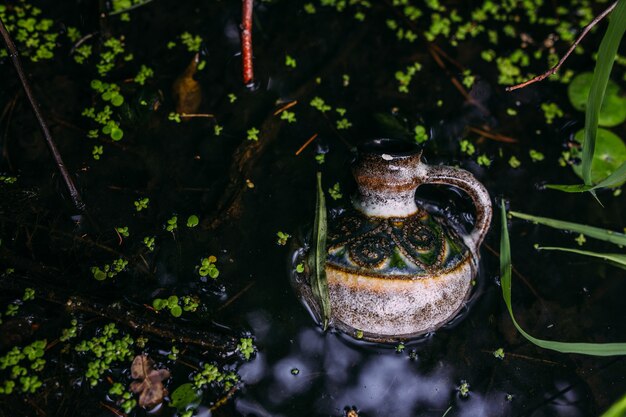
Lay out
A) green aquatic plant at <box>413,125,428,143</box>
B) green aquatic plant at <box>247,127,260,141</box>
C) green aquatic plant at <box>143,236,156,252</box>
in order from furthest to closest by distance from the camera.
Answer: green aquatic plant at <box>413,125,428,143</box> < green aquatic plant at <box>247,127,260,141</box> < green aquatic plant at <box>143,236,156,252</box>

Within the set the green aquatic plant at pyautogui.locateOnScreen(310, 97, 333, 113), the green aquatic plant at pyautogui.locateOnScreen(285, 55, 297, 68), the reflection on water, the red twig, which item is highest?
the red twig

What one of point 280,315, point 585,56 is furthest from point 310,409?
point 585,56

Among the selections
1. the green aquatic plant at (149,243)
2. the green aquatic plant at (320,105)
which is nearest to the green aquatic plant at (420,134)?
the green aquatic plant at (320,105)

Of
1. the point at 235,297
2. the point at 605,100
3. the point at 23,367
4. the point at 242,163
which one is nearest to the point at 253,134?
the point at 242,163

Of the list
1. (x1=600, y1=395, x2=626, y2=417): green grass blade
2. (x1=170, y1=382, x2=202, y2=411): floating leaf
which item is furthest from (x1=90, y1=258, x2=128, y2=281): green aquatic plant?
(x1=600, y1=395, x2=626, y2=417): green grass blade

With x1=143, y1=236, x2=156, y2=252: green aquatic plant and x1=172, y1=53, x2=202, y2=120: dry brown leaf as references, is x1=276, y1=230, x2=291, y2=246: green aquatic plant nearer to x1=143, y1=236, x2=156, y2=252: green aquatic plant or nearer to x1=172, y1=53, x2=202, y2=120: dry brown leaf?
x1=143, y1=236, x2=156, y2=252: green aquatic plant

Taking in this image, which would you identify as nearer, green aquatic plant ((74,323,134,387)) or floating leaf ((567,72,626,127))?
green aquatic plant ((74,323,134,387))
